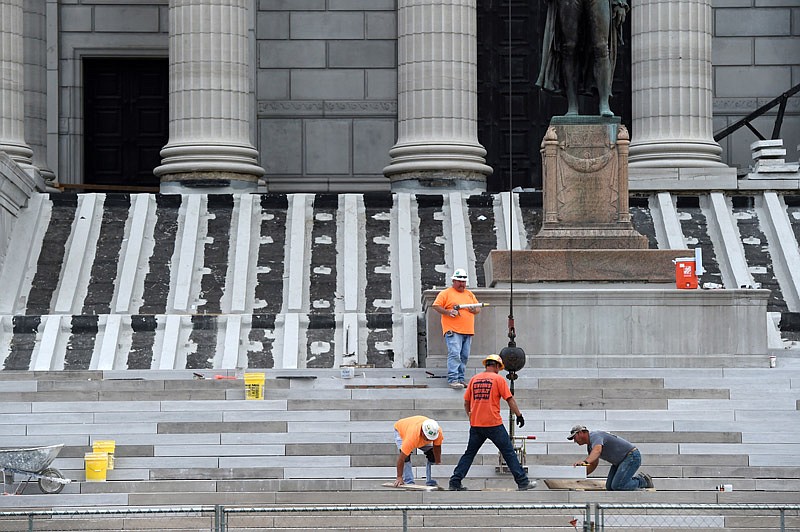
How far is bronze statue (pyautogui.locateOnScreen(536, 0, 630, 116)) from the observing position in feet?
97.3

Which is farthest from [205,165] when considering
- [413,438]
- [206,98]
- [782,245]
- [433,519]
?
[433,519]

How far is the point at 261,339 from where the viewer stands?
30547mm

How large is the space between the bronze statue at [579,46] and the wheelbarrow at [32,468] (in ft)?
37.6

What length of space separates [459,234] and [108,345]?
729cm

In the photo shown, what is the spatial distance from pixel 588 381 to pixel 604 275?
3438 mm

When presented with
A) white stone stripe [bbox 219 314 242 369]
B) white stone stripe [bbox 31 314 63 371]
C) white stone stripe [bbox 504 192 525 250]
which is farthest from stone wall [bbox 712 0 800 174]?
white stone stripe [bbox 31 314 63 371]

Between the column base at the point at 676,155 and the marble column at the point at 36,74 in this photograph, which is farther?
the marble column at the point at 36,74

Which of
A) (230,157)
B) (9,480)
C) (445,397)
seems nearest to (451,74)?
(230,157)

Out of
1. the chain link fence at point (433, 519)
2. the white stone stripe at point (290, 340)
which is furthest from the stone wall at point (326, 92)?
the chain link fence at point (433, 519)

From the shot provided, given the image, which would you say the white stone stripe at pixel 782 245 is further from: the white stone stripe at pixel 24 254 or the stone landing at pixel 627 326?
the white stone stripe at pixel 24 254

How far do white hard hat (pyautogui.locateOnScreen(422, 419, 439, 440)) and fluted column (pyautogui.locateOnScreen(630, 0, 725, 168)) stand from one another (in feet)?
55.2

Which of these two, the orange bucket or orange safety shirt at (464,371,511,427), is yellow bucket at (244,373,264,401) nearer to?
orange safety shirt at (464,371,511,427)

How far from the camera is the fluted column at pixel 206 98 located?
36.7m

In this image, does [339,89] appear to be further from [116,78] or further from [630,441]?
[630,441]
